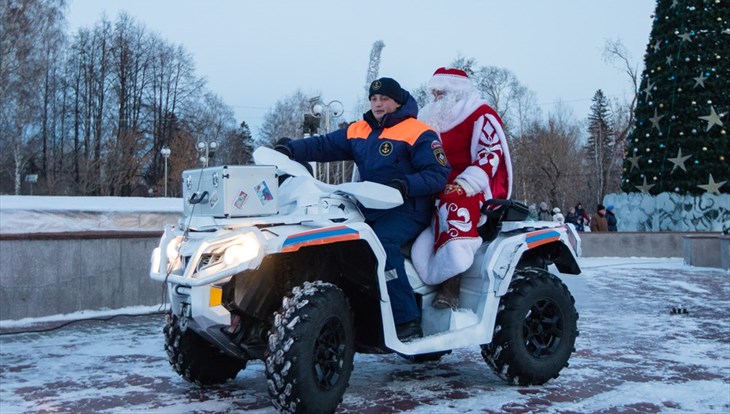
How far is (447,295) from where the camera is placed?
587cm

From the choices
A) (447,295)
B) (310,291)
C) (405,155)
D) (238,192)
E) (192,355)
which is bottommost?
(192,355)

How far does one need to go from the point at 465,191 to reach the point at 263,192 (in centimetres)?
169

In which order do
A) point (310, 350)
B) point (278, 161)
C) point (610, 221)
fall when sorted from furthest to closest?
point (610, 221)
point (278, 161)
point (310, 350)

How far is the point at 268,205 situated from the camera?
4.88 metres

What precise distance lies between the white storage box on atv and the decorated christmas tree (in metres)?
23.2

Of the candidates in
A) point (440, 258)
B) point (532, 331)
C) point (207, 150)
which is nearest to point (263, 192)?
point (440, 258)

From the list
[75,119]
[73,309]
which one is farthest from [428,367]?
[75,119]

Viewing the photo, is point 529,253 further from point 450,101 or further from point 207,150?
point 207,150

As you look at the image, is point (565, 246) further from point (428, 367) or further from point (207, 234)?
point (207, 234)

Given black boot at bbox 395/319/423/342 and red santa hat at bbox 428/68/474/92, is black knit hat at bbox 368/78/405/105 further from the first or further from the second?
black boot at bbox 395/319/423/342

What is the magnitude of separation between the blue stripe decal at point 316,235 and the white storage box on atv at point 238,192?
0.35 meters

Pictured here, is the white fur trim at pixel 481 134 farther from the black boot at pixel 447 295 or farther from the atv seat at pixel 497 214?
the black boot at pixel 447 295

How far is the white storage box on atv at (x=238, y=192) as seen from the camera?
15.6ft

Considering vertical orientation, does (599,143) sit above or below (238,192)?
above
